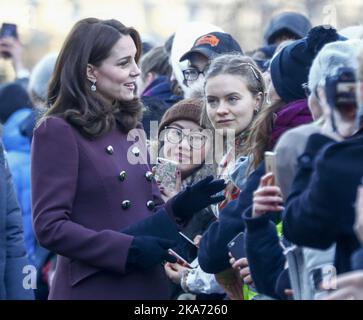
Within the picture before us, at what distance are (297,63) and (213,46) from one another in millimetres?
1806

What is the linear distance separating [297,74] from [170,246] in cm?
90

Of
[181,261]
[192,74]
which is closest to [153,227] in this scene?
[181,261]

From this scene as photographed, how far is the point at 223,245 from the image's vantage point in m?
5.33

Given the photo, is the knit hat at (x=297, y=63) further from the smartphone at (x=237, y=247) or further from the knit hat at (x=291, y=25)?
the knit hat at (x=291, y=25)

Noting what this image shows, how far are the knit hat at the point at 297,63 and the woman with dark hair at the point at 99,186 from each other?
20.4 inches

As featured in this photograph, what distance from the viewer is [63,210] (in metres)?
5.25

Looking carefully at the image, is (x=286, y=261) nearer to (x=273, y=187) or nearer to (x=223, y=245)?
(x=273, y=187)

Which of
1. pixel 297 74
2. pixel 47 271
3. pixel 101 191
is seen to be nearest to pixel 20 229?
pixel 101 191

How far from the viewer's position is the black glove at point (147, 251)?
5.25 m

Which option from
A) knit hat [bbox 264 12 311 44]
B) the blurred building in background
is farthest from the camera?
knit hat [bbox 264 12 311 44]

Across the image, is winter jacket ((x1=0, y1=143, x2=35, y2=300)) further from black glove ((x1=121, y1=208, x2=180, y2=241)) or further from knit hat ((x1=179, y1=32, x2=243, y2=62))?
knit hat ((x1=179, y1=32, x2=243, y2=62))

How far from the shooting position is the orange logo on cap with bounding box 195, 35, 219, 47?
22.9 feet

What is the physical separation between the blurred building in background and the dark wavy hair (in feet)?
1.82

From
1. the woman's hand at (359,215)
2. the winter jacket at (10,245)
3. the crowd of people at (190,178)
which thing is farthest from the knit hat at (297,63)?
the woman's hand at (359,215)
